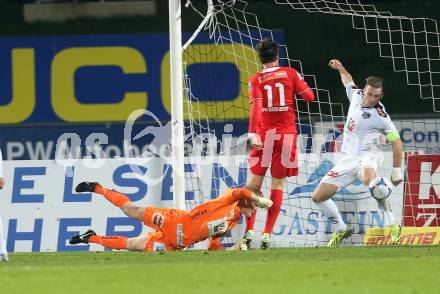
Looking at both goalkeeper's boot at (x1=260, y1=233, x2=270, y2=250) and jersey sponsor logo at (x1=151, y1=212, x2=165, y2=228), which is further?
goalkeeper's boot at (x1=260, y1=233, x2=270, y2=250)

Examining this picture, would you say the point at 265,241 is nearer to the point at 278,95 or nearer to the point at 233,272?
the point at 278,95

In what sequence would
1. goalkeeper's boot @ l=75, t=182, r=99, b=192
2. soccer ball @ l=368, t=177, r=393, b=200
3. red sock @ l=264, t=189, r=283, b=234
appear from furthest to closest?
soccer ball @ l=368, t=177, r=393, b=200, red sock @ l=264, t=189, r=283, b=234, goalkeeper's boot @ l=75, t=182, r=99, b=192

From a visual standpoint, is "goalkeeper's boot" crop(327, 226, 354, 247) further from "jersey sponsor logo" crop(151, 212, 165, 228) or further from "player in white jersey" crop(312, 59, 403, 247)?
"jersey sponsor logo" crop(151, 212, 165, 228)

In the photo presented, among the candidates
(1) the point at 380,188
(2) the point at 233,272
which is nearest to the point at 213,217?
(1) the point at 380,188

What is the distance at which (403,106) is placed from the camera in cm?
1867

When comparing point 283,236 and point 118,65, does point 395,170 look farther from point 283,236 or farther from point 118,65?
point 118,65

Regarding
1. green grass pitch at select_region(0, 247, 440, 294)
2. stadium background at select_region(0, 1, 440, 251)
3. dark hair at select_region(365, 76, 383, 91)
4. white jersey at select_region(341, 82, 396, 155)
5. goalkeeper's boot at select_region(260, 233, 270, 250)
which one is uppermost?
stadium background at select_region(0, 1, 440, 251)

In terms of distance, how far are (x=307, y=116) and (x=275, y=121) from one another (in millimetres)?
5229

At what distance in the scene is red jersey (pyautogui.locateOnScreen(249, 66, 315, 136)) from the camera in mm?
12172

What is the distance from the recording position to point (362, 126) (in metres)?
12.9

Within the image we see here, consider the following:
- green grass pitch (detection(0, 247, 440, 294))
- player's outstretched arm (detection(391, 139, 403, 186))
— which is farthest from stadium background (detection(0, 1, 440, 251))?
green grass pitch (detection(0, 247, 440, 294))

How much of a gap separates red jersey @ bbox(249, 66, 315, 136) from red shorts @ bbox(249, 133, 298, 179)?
3.7 inches

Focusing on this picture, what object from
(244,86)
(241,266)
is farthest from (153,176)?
(244,86)

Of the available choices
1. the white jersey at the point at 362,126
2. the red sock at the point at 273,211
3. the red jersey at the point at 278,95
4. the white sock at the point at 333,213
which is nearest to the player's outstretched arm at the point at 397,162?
the white jersey at the point at 362,126
